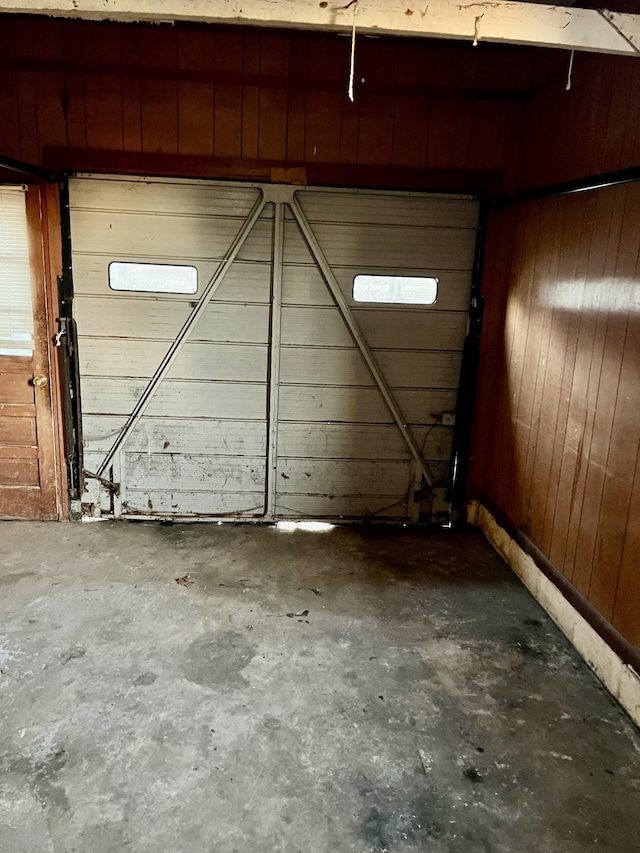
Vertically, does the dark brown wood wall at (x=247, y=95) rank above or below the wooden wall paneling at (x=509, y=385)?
above

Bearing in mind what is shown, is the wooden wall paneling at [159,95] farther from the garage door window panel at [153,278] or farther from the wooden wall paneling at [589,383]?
the wooden wall paneling at [589,383]

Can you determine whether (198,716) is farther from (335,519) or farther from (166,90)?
(166,90)

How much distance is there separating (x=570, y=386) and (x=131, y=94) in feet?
10.2

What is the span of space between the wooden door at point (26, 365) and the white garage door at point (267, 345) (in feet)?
0.76

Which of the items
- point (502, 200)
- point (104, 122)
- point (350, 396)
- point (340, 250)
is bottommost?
point (350, 396)

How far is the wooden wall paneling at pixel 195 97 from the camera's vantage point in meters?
3.62

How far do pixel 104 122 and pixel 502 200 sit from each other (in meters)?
2.55

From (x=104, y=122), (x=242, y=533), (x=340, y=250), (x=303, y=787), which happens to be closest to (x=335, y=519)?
(x=242, y=533)

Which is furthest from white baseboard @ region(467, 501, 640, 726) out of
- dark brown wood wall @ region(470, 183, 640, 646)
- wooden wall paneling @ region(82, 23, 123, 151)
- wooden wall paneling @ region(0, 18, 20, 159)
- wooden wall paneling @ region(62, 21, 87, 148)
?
wooden wall paneling @ region(0, 18, 20, 159)

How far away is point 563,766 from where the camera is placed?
2.23 metres

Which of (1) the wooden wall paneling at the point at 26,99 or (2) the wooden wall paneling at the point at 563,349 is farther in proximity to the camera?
(1) the wooden wall paneling at the point at 26,99

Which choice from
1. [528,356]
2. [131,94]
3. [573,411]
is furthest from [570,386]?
[131,94]

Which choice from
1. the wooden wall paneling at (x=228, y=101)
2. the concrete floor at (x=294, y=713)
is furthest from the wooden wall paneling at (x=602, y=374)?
the wooden wall paneling at (x=228, y=101)

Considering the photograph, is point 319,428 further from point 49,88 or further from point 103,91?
point 49,88
